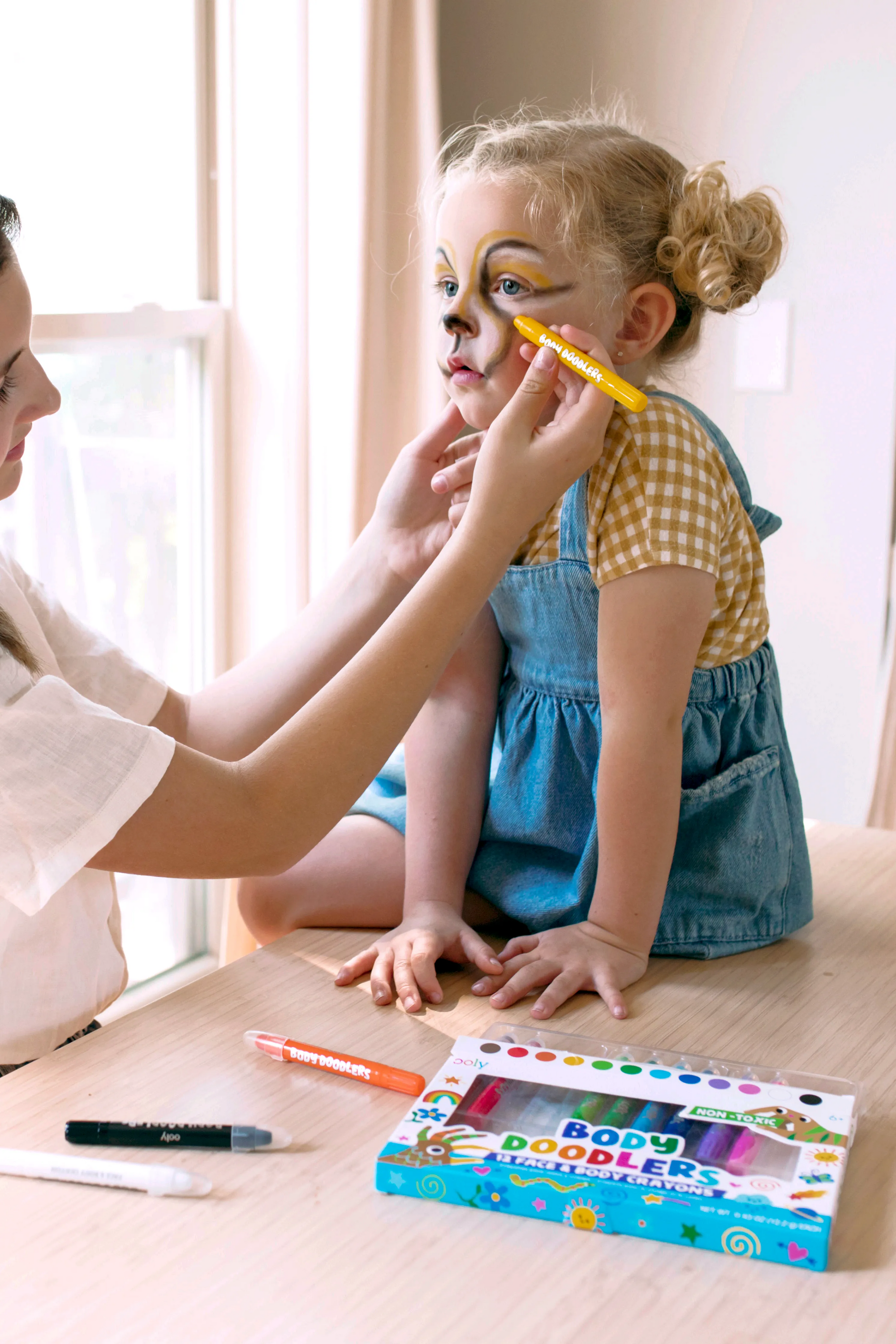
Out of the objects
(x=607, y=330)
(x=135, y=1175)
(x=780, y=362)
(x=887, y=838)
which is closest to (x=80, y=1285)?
(x=135, y=1175)

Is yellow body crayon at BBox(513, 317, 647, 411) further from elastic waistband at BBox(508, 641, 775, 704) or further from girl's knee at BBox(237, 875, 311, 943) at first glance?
girl's knee at BBox(237, 875, 311, 943)

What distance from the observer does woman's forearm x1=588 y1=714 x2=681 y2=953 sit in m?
0.90

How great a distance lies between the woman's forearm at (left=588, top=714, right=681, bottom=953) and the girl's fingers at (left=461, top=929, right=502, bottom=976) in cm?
8

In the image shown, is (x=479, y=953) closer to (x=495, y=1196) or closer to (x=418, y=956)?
(x=418, y=956)

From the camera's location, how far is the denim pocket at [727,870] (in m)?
0.95

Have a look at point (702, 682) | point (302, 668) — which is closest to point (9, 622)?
point (302, 668)

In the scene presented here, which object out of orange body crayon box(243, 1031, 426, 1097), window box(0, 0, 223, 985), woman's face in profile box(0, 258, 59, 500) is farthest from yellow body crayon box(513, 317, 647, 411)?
window box(0, 0, 223, 985)

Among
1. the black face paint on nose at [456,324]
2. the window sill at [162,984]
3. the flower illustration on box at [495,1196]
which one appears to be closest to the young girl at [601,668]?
the black face paint on nose at [456,324]

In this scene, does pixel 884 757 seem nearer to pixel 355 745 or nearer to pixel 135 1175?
pixel 355 745

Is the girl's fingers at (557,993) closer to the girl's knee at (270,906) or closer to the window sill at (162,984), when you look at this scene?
the girl's knee at (270,906)

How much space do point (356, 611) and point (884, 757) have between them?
1.21 metres

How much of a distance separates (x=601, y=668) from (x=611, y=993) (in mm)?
240

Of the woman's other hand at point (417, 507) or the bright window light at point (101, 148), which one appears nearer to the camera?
the woman's other hand at point (417, 507)

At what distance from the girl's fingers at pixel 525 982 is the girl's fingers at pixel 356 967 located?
0.10 m
